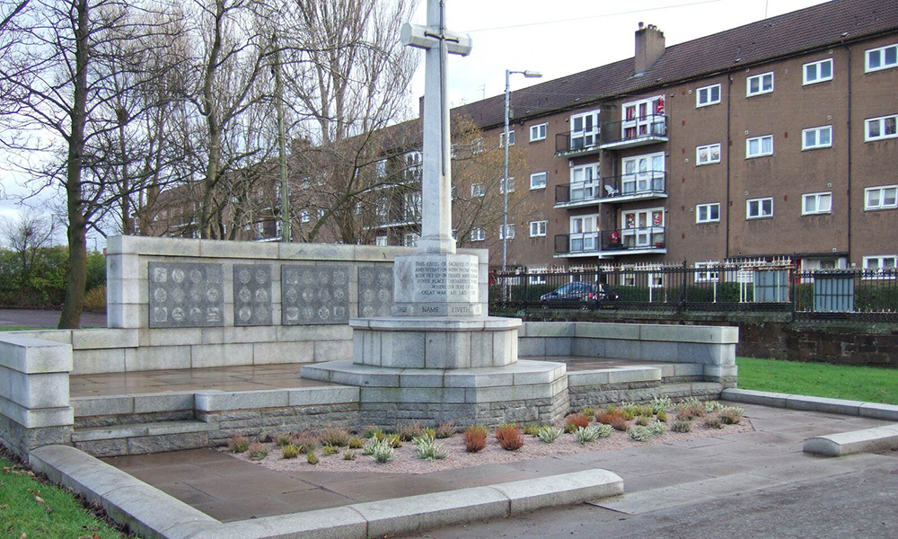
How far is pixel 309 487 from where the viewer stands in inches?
307

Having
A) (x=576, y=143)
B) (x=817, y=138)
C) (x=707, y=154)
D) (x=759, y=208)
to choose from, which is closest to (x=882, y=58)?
(x=817, y=138)

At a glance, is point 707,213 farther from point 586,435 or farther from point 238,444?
point 238,444

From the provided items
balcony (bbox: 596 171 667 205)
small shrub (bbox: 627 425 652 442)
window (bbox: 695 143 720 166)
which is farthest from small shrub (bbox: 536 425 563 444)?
balcony (bbox: 596 171 667 205)

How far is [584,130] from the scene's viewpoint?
4725 cm

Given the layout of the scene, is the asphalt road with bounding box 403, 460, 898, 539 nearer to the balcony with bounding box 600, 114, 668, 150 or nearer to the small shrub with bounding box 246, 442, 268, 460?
the small shrub with bounding box 246, 442, 268, 460

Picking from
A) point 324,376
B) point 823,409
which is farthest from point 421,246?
point 823,409

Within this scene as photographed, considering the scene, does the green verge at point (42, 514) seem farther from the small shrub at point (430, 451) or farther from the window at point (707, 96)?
the window at point (707, 96)

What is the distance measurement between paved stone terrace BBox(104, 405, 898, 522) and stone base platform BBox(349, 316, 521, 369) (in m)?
2.49

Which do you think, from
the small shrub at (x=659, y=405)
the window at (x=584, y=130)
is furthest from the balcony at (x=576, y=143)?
the small shrub at (x=659, y=405)

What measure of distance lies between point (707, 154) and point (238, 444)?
116 ft

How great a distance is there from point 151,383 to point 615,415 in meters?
6.43

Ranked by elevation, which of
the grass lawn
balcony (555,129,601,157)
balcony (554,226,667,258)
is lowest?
the grass lawn

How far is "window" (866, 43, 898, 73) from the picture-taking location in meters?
32.8

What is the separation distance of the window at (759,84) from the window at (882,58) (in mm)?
4503
